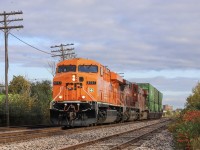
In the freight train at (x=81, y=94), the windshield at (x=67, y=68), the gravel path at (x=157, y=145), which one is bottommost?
the gravel path at (x=157, y=145)

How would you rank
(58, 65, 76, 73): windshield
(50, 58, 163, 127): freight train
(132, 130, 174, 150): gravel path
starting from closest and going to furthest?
1. (132, 130, 174, 150): gravel path
2. (50, 58, 163, 127): freight train
3. (58, 65, 76, 73): windshield

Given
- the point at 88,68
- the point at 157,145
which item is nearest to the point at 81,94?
the point at 88,68

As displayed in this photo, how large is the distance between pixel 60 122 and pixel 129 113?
13.4 m

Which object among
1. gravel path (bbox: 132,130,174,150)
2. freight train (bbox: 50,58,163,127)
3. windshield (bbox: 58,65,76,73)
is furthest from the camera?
windshield (bbox: 58,65,76,73)

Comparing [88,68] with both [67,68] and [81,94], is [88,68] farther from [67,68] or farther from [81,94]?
[81,94]

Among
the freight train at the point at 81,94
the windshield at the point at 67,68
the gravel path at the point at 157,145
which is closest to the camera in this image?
the gravel path at the point at 157,145

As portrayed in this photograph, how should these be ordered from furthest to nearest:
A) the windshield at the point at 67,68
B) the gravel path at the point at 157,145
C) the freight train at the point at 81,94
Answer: the windshield at the point at 67,68
the freight train at the point at 81,94
the gravel path at the point at 157,145

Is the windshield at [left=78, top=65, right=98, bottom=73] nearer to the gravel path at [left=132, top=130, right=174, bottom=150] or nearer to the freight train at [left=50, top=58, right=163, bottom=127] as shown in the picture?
the freight train at [left=50, top=58, right=163, bottom=127]

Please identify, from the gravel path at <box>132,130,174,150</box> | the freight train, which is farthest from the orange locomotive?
the gravel path at <box>132,130,174,150</box>

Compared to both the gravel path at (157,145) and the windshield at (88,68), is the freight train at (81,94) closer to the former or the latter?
the windshield at (88,68)

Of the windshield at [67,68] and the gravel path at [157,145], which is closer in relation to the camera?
the gravel path at [157,145]

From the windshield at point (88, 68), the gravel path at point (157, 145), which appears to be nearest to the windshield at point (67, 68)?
the windshield at point (88, 68)

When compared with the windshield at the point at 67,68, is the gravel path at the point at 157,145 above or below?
below

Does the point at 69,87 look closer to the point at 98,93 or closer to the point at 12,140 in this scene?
the point at 98,93
